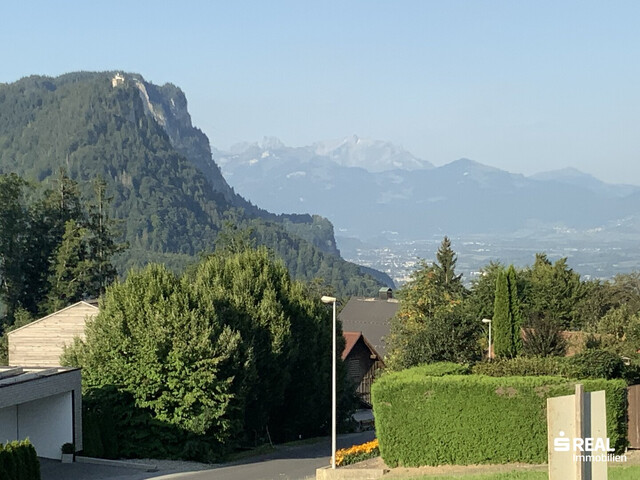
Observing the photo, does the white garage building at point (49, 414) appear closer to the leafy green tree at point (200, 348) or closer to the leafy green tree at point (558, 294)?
the leafy green tree at point (200, 348)

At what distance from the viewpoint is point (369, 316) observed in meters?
106

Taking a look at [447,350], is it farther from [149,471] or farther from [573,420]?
[573,420]

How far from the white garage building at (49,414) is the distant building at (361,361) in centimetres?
3559

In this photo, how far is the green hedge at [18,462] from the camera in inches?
953

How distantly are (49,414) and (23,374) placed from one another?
253 cm

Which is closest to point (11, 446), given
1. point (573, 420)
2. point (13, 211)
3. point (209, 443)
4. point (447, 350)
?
point (209, 443)

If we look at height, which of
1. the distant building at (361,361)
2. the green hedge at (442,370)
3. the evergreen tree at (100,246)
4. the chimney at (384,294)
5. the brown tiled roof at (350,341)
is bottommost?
the distant building at (361,361)

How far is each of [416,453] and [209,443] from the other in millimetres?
14440

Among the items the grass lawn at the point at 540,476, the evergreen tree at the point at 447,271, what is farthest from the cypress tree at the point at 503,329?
the evergreen tree at the point at 447,271

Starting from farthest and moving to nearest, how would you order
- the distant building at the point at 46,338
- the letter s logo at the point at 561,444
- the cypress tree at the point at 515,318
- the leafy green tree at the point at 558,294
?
1. the leafy green tree at the point at 558,294
2. the distant building at the point at 46,338
3. the cypress tree at the point at 515,318
4. the letter s logo at the point at 561,444

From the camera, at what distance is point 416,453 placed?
27.5 m

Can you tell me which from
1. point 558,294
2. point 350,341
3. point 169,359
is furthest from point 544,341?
point 558,294

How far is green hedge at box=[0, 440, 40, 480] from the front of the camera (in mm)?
24206

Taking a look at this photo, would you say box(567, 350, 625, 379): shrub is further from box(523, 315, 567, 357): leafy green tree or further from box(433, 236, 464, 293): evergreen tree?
box(433, 236, 464, 293): evergreen tree
